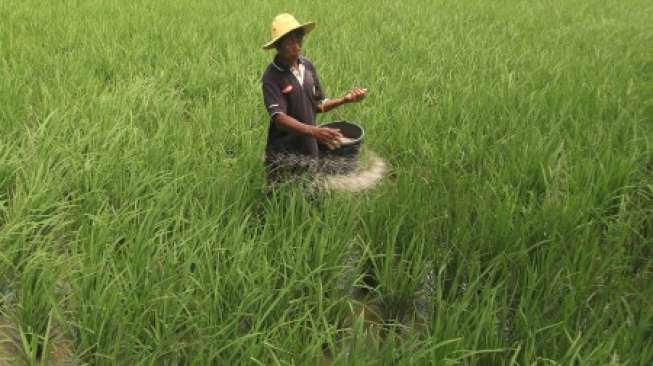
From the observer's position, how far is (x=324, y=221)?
1830mm

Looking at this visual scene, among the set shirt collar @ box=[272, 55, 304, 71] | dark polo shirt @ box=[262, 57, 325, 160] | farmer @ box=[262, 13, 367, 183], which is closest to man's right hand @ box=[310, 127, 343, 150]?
farmer @ box=[262, 13, 367, 183]

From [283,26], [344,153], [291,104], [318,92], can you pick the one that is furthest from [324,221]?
[283,26]

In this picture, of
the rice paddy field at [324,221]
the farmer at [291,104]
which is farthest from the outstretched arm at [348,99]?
the rice paddy field at [324,221]

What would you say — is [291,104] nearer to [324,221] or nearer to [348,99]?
[348,99]

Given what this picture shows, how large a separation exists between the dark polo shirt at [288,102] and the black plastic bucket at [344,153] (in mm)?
58

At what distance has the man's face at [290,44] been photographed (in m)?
1.76

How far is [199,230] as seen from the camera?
5.22 feet

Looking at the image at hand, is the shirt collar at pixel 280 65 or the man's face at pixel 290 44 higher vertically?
the man's face at pixel 290 44

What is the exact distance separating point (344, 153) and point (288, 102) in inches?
10.8

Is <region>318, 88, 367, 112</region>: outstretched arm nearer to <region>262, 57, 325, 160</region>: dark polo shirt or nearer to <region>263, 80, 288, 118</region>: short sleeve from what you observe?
<region>262, 57, 325, 160</region>: dark polo shirt

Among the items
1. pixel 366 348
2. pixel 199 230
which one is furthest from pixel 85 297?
pixel 366 348

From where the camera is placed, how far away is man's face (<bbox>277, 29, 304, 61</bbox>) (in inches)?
69.4

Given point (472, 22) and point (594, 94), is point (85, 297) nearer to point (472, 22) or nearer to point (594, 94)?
point (594, 94)

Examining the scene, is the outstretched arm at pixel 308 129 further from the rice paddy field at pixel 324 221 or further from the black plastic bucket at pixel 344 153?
the rice paddy field at pixel 324 221
